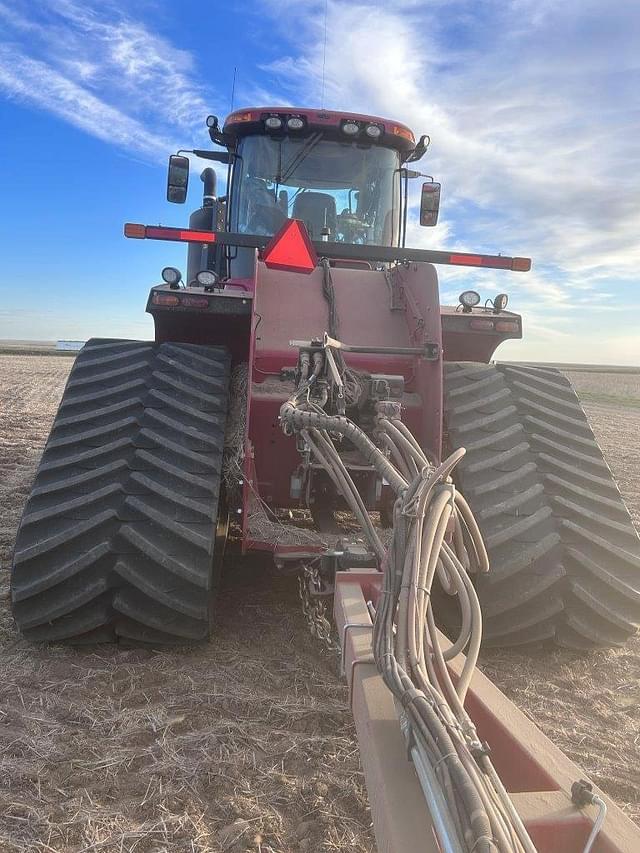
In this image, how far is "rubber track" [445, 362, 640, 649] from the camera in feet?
10.2

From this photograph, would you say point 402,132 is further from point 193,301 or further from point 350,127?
point 193,301

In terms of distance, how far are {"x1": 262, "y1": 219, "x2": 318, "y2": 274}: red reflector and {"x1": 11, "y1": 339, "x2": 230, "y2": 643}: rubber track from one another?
809 millimetres

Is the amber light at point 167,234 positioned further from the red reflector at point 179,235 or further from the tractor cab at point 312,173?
the tractor cab at point 312,173

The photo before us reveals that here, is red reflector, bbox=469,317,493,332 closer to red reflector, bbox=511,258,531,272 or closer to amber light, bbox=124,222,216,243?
red reflector, bbox=511,258,531,272

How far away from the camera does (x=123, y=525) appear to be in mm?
3016

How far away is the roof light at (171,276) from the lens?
3865 millimetres

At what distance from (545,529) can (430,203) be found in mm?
3224

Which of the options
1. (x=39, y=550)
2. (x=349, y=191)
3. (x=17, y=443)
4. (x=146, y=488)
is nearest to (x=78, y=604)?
(x=39, y=550)

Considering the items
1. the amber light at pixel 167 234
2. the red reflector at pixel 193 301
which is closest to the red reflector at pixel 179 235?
the amber light at pixel 167 234

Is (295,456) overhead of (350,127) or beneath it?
beneath

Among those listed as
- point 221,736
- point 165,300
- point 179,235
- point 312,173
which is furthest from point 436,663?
point 312,173

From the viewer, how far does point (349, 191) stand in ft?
16.2

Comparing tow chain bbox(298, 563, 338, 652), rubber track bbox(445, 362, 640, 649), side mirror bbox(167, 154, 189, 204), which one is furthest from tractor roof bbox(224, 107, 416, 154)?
tow chain bbox(298, 563, 338, 652)

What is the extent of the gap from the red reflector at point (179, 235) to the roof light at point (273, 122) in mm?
1230
